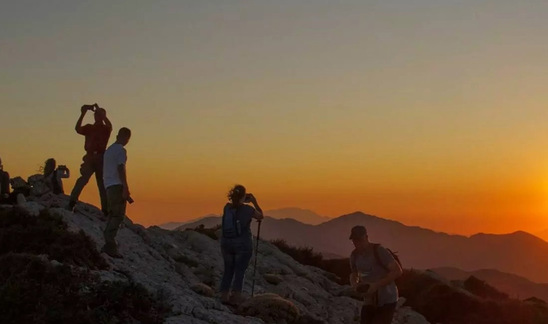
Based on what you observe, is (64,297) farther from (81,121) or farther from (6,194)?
(6,194)

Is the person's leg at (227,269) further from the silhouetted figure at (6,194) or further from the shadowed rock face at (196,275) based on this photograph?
the silhouetted figure at (6,194)

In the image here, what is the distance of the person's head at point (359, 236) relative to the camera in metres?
10.4

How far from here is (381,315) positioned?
10.5 m

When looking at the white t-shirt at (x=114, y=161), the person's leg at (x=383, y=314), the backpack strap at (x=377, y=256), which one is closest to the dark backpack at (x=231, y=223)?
the white t-shirt at (x=114, y=161)

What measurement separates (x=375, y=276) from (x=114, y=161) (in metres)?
6.12

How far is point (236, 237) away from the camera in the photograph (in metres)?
14.2

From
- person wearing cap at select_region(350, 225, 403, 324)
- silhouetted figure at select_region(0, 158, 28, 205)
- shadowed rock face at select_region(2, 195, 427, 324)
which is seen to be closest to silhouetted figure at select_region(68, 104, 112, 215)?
shadowed rock face at select_region(2, 195, 427, 324)

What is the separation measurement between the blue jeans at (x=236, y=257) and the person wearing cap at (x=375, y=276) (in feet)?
13.5

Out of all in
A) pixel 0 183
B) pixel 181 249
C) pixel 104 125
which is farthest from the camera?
pixel 181 249

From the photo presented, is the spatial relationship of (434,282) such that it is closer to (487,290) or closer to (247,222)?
(487,290)

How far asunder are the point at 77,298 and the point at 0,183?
10.00m

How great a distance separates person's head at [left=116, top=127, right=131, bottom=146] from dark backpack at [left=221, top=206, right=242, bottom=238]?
2653 mm

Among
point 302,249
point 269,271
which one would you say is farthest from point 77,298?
point 302,249

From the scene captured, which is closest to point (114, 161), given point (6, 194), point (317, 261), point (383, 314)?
point (383, 314)
